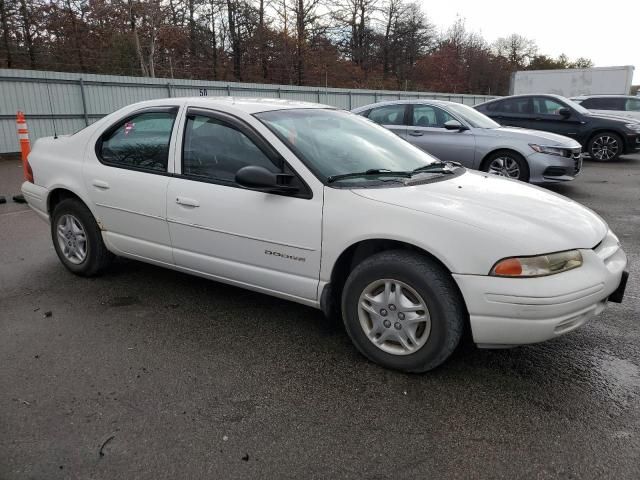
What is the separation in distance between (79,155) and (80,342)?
5.75ft

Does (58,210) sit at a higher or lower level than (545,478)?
higher

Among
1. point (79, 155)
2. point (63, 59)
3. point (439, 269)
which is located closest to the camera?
point (439, 269)

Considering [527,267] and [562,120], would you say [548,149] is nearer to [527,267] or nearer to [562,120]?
[562,120]

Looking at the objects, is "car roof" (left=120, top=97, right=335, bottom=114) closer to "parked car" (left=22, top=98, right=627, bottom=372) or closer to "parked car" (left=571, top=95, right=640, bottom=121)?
"parked car" (left=22, top=98, right=627, bottom=372)

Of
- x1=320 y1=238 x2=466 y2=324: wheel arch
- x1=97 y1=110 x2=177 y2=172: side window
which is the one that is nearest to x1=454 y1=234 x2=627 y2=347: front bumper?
x1=320 y1=238 x2=466 y2=324: wheel arch

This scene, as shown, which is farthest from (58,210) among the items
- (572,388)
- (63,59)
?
(63,59)

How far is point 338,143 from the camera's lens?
11.8 ft

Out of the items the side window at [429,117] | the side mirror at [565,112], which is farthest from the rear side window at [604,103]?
the side window at [429,117]

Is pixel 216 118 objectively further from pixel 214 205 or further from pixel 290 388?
pixel 290 388

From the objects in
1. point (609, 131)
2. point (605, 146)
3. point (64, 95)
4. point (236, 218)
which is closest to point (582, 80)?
point (605, 146)

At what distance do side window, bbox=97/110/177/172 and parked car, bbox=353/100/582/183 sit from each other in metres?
5.20

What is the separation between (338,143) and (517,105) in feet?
33.1

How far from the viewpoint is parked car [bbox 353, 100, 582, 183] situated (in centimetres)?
807

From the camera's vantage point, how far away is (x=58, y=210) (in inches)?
175
